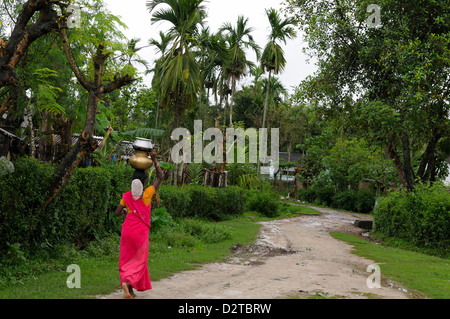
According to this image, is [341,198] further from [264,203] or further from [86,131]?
[86,131]

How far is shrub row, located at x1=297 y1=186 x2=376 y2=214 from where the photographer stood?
109 ft

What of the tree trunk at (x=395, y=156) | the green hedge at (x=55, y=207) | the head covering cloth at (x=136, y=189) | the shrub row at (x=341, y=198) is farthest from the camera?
the shrub row at (x=341, y=198)

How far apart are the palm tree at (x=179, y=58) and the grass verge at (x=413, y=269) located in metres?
8.84

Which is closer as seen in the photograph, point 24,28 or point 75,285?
point 75,285

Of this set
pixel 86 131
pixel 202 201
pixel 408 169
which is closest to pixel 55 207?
pixel 86 131

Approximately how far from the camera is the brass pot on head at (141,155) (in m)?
6.07

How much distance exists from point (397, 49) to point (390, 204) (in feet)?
20.5

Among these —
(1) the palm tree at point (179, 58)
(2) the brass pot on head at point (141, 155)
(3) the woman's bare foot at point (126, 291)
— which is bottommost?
(3) the woman's bare foot at point (126, 291)

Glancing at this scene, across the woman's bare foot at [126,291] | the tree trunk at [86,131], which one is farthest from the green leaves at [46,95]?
the woman's bare foot at [126,291]

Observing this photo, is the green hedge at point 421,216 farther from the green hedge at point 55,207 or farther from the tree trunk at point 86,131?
the tree trunk at point 86,131

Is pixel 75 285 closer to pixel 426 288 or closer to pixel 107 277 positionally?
pixel 107 277

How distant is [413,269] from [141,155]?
24.8 ft

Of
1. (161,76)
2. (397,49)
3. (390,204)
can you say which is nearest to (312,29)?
(397,49)

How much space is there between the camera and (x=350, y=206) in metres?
34.4
